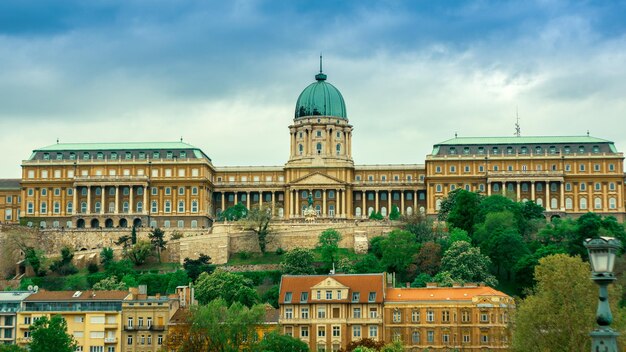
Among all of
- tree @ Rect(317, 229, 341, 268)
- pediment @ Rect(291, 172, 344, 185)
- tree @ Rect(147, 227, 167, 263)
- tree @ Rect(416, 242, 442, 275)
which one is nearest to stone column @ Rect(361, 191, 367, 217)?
pediment @ Rect(291, 172, 344, 185)

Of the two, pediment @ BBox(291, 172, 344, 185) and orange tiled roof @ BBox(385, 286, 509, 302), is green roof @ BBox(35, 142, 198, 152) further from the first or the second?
orange tiled roof @ BBox(385, 286, 509, 302)

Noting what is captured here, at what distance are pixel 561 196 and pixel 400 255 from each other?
45.4 metres

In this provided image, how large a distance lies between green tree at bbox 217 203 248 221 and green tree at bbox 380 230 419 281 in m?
31.8

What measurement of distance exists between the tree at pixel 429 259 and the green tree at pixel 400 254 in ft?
2.45

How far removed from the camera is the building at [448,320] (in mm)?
84375

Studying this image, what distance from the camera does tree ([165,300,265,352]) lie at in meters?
76.7

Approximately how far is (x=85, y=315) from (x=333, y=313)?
21088 millimetres

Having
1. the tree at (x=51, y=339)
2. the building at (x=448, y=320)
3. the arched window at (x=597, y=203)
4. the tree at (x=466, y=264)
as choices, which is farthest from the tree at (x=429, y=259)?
the arched window at (x=597, y=203)

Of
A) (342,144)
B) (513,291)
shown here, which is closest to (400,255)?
(513,291)

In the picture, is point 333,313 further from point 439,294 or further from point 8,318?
point 8,318

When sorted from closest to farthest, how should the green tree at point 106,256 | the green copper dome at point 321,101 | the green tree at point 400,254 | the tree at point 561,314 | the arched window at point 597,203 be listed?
the tree at point 561,314, the green tree at point 400,254, the green tree at point 106,256, the arched window at point 597,203, the green copper dome at point 321,101

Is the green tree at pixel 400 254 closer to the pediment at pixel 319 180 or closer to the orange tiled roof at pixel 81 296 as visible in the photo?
the orange tiled roof at pixel 81 296

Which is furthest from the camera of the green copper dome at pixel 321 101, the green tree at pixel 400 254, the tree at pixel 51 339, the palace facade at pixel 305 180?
the green copper dome at pixel 321 101

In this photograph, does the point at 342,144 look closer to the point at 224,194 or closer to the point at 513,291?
the point at 224,194
